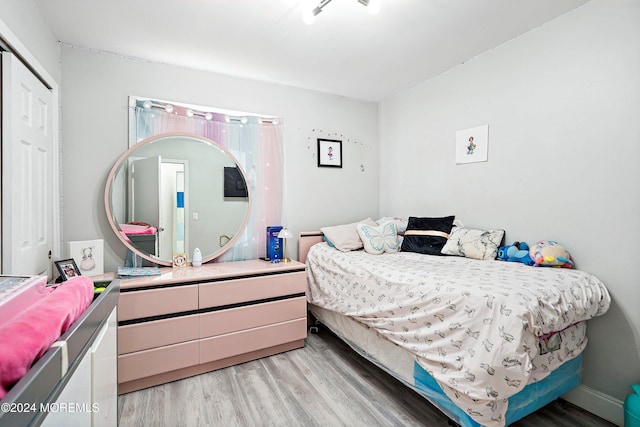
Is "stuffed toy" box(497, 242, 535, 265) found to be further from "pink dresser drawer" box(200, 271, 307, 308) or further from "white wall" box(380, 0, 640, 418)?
"pink dresser drawer" box(200, 271, 307, 308)

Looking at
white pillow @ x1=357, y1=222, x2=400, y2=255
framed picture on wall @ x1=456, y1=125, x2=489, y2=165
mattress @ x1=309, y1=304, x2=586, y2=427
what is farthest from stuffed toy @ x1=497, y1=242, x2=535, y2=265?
white pillow @ x1=357, y1=222, x2=400, y2=255

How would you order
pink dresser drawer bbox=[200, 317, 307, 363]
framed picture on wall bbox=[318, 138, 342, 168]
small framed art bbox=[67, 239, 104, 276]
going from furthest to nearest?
framed picture on wall bbox=[318, 138, 342, 168], pink dresser drawer bbox=[200, 317, 307, 363], small framed art bbox=[67, 239, 104, 276]

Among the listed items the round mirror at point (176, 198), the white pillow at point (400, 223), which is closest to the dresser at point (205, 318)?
the round mirror at point (176, 198)

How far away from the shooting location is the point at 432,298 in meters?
1.79

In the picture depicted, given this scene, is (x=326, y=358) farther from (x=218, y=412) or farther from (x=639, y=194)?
(x=639, y=194)

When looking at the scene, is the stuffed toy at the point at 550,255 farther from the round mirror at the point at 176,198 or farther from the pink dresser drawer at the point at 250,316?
the round mirror at the point at 176,198

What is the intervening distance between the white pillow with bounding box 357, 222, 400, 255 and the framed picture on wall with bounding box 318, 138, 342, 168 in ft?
2.79

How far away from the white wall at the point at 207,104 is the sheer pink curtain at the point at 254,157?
12 cm

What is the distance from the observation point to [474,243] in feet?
8.30

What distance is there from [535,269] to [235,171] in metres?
2.54

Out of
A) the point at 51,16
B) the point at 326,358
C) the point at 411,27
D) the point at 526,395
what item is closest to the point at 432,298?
the point at 526,395

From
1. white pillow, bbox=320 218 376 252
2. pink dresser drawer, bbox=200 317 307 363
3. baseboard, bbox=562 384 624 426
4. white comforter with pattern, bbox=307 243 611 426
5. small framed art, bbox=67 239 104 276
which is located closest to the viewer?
white comforter with pattern, bbox=307 243 611 426

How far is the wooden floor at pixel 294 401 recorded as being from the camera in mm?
1876

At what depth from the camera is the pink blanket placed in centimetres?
53
